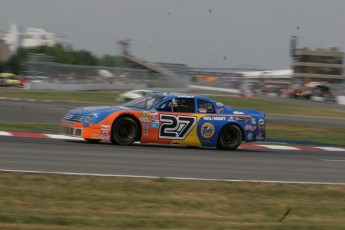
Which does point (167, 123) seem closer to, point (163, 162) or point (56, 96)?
point (163, 162)

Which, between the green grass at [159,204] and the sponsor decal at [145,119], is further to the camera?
the sponsor decal at [145,119]

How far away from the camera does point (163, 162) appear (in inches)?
443

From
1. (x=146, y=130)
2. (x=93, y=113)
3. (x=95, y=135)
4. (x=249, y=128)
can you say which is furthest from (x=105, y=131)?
(x=249, y=128)

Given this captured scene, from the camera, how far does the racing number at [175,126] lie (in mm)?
13891

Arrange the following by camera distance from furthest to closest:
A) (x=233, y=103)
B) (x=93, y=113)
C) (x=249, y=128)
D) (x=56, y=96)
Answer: (x=233, y=103) → (x=56, y=96) → (x=249, y=128) → (x=93, y=113)

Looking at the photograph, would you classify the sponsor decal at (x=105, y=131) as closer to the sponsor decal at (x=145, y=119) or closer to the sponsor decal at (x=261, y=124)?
the sponsor decal at (x=145, y=119)

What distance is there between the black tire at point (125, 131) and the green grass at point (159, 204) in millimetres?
4523

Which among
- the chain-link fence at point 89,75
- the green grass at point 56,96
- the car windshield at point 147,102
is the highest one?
the chain-link fence at point 89,75

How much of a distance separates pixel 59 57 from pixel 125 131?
119567 millimetres

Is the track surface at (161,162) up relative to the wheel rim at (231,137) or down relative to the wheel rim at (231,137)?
down

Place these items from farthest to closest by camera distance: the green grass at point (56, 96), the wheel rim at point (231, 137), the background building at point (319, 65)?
the background building at point (319, 65), the green grass at point (56, 96), the wheel rim at point (231, 137)

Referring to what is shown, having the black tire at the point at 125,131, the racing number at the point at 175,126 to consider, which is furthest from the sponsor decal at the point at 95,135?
the racing number at the point at 175,126

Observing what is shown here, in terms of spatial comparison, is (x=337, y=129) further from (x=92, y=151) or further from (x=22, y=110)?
(x=92, y=151)

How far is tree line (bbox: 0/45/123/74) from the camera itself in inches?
4483
